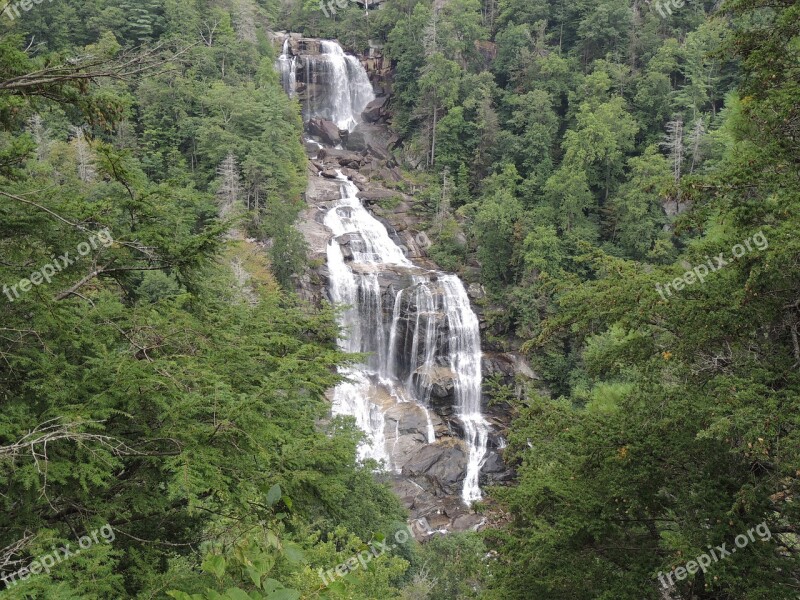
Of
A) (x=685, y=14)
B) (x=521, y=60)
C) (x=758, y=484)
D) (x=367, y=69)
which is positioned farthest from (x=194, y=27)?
(x=758, y=484)

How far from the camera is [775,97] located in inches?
199

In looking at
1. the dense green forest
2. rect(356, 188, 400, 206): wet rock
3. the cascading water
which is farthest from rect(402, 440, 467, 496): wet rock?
rect(356, 188, 400, 206): wet rock

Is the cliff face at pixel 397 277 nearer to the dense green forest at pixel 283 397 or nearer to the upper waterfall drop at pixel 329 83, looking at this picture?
the upper waterfall drop at pixel 329 83

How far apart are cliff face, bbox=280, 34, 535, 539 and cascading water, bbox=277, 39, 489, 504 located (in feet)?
0.49

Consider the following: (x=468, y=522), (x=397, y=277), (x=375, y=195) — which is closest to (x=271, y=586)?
(x=468, y=522)

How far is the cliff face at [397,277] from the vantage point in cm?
2209

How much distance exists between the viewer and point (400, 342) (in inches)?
1044

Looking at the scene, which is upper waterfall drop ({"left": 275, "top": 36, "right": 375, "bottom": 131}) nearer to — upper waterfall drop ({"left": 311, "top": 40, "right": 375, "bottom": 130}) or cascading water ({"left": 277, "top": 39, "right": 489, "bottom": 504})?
upper waterfall drop ({"left": 311, "top": 40, "right": 375, "bottom": 130})

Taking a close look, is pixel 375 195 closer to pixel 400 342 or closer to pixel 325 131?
pixel 325 131

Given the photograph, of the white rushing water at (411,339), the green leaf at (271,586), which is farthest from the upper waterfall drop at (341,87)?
the green leaf at (271,586)

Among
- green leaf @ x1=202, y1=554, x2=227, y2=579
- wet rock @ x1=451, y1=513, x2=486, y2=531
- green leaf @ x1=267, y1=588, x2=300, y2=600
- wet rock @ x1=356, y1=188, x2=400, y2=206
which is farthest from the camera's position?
wet rock @ x1=356, y1=188, x2=400, y2=206

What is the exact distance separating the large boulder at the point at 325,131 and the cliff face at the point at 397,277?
71 mm

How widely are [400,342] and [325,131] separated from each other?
2011 cm

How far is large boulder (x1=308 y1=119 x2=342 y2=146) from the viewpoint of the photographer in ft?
131
